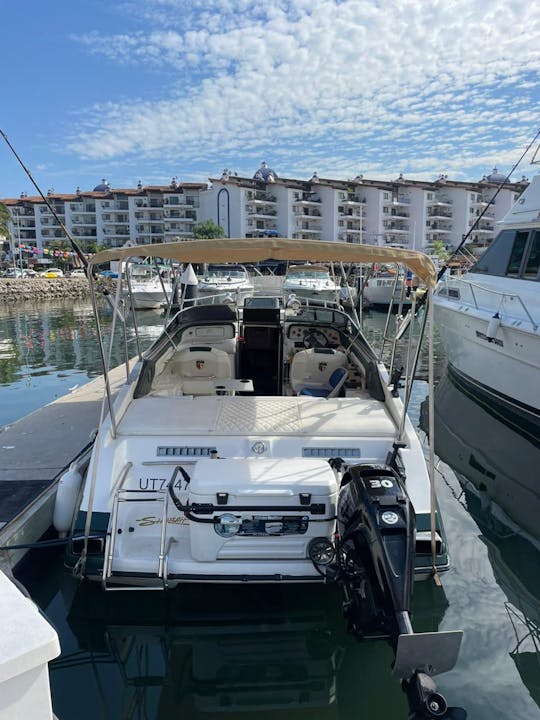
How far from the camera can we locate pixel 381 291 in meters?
27.8

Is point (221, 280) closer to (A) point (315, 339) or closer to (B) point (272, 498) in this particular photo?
(A) point (315, 339)

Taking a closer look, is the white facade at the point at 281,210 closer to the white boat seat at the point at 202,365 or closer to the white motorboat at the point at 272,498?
the white boat seat at the point at 202,365

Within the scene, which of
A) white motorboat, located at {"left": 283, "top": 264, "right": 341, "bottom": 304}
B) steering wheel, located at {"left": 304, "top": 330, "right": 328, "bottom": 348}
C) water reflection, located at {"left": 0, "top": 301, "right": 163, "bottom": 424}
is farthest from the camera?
white motorboat, located at {"left": 283, "top": 264, "right": 341, "bottom": 304}

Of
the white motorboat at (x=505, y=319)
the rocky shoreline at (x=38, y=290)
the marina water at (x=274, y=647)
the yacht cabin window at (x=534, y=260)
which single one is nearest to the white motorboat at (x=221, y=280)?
the rocky shoreline at (x=38, y=290)

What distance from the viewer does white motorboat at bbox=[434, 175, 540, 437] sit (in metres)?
7.29

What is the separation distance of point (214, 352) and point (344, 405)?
87.6 inches

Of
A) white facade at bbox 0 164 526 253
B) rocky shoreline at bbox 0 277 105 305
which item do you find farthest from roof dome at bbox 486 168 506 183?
rocky shoreline at bbox 0 277 105 305

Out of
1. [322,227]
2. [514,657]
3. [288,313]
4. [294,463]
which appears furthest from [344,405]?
[322,227]

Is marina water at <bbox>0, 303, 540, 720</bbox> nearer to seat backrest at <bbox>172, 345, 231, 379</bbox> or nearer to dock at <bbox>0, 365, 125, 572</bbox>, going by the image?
dock at <bbox>0, 365, 125, 572</bbox>

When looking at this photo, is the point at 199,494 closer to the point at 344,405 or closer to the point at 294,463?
the point at 294,463

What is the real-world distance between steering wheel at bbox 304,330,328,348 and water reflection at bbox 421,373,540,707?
2121mm

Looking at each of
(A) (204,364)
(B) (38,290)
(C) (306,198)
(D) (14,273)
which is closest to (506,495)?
(A) (204,364)

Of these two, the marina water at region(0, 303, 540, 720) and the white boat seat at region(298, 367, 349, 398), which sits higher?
the white boat seat at region(298, 367, 349, 398)

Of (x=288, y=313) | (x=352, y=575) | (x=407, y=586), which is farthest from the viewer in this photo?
(x=288, y=313)
